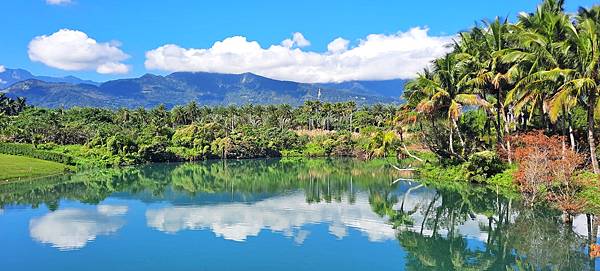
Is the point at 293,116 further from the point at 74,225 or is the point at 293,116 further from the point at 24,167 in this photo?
the point at 74,225

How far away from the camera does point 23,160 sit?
5075 cm

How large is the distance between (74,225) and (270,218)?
10.1 m

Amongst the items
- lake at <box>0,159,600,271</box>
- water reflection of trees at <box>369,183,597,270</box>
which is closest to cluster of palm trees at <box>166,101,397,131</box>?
lake at <box>0,159,600,271</box>

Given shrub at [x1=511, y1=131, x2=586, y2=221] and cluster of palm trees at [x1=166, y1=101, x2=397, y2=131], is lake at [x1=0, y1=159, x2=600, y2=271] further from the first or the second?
cluster of palm trees at [x1=166, y1=101, x2=397, y2=131]

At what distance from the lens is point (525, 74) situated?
30.9m

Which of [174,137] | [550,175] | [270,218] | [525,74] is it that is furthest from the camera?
[174,137]

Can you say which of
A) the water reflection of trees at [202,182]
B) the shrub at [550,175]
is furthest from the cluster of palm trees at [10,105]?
the shrub at [550,175]

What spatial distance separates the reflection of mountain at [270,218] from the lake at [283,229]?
62 millimetres

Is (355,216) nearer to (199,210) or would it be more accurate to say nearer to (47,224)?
(199,210)

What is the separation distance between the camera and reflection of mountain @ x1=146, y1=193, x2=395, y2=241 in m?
23.1

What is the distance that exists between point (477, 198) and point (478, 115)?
20445 millimetres

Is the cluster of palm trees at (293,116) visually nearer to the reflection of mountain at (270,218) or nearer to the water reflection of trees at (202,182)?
the water reflection of trees at (202,182)

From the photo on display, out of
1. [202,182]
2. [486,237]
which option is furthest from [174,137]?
[486,237]

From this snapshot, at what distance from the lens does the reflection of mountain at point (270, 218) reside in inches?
908
